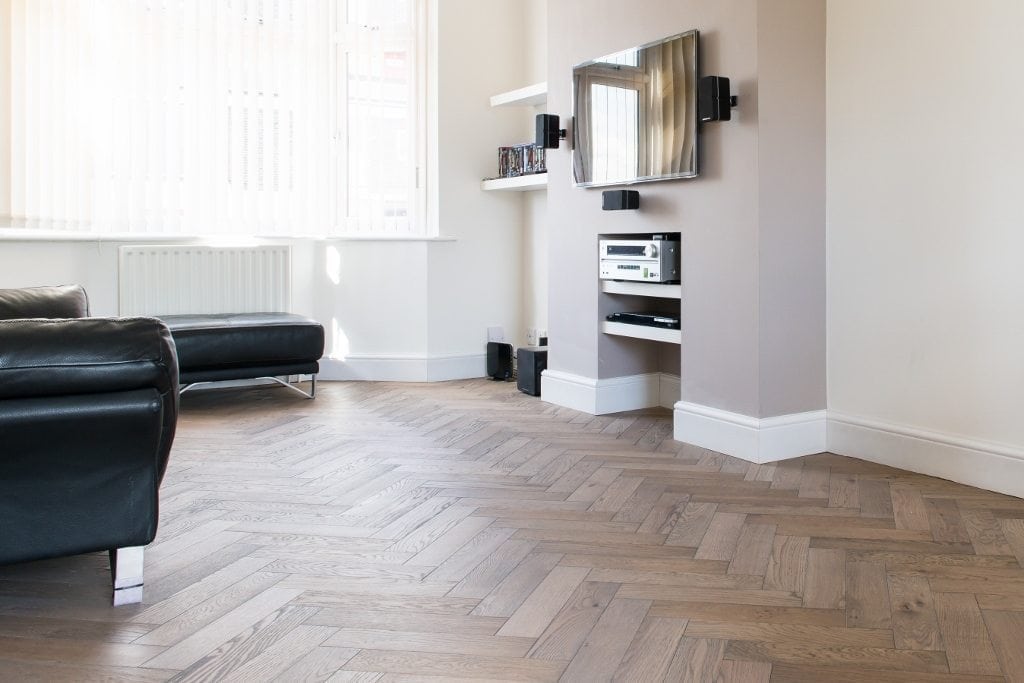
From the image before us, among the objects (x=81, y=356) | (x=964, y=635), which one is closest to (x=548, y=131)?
(x=81, y=356)

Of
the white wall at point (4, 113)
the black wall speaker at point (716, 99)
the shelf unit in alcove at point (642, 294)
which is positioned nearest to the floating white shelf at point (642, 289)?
the shelf unit in alcove at point (642, 294)

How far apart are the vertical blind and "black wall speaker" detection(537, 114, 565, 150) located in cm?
127

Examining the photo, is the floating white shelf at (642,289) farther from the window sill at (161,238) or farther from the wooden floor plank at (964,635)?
the wooden floor plank at (964,635)

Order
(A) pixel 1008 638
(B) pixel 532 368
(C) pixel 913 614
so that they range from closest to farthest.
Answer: (A) pixel 1008 638, (C) pixel 913 614, (B) pixel 532 368

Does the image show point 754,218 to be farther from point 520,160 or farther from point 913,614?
point 520,160

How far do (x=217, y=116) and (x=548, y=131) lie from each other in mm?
2078

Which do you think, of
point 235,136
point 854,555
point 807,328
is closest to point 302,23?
point 235,136

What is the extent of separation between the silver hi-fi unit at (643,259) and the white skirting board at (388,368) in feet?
5.55

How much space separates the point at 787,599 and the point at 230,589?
4.54 ft

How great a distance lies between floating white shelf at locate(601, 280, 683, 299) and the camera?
13.4 feet

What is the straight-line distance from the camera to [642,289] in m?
4.27

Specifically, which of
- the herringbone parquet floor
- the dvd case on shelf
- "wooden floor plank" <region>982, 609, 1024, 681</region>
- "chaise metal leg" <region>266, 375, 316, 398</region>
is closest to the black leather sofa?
the herringbone parquet floor

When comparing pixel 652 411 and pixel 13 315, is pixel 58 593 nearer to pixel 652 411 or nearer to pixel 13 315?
pixel 13 315

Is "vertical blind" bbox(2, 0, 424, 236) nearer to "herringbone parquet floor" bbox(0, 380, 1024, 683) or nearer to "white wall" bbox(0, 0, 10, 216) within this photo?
"white wall" bbox(0, 0, 10, 216)
